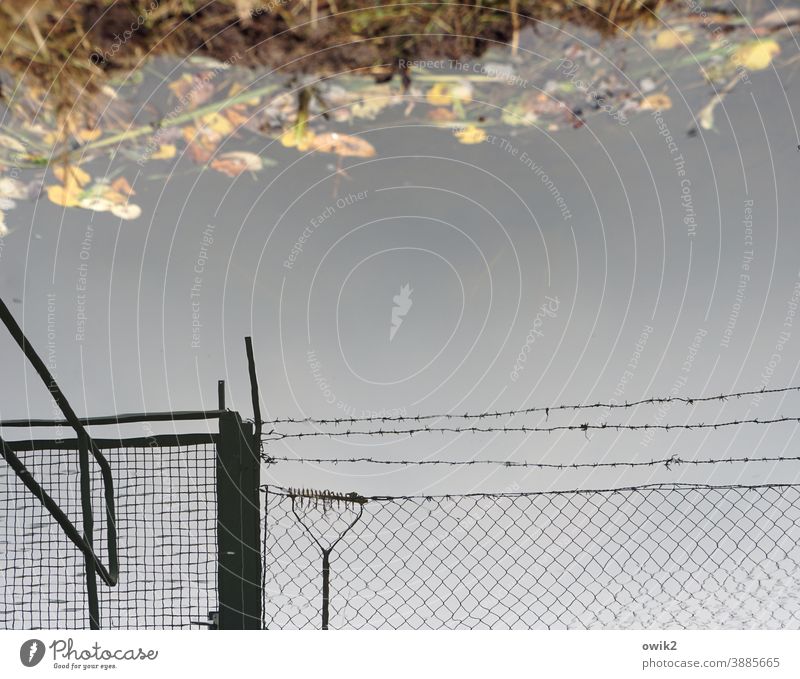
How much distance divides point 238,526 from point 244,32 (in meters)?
1.34

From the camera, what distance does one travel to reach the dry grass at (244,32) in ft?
4.04

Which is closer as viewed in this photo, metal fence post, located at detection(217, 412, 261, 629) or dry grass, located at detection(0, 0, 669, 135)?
dry grass, located at detection(0, 0, 669, 135)

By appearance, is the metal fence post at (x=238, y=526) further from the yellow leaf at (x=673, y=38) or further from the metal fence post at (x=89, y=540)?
the yellow leaf at (x=673, y=38)

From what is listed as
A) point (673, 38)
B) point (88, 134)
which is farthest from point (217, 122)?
point (673, 38)

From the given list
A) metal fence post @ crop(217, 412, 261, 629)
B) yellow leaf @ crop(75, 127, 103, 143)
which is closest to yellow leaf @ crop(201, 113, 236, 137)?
yellow leaf @ crop(75, 127, 103, 143)

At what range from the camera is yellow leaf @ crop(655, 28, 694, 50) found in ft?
4.70

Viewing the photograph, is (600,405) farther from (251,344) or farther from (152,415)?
(152,415)

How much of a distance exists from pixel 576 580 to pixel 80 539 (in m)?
1.46

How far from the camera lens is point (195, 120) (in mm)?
1678

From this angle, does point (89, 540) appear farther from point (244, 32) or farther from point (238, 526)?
point (244, 32)

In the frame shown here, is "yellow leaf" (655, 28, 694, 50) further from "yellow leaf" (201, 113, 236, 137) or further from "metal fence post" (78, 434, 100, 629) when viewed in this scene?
"metal fence post" (78, 434, 100, 629)

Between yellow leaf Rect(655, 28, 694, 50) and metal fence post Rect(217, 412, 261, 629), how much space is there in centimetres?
151

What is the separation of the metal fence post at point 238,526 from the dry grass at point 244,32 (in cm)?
104

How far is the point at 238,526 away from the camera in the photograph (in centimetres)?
197
